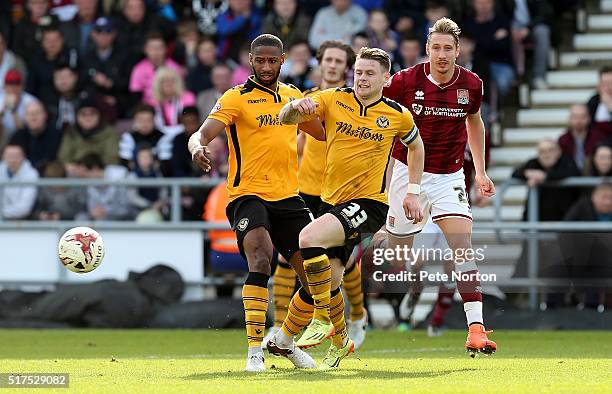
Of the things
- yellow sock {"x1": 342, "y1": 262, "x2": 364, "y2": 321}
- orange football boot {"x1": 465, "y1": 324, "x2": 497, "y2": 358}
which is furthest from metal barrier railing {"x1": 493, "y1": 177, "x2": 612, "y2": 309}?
orange football boot {"x1": 465, "y1": 324, "x2": 497, "y2": 358}

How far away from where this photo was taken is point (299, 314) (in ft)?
36.7

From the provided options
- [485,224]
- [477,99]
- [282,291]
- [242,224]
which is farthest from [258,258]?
[485,224]

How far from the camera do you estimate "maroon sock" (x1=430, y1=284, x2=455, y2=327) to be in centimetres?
1546

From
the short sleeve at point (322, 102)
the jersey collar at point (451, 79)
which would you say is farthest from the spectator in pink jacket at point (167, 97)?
the short sleeve at point (322, 102)

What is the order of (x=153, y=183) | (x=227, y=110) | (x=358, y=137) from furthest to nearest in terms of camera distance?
(x=153, y=183) < (x=358, y=137) < (x=227, y=110)

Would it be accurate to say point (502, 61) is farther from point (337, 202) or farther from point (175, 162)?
point (337, 202)

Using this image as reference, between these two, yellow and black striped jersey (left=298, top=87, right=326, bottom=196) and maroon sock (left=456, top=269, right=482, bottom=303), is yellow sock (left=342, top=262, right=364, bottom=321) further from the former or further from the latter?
maroon sock (left=456, top=269, right=482, bottom=303)

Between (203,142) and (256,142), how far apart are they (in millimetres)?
513

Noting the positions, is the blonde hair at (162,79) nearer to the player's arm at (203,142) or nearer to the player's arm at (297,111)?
the player's arm at (203,142)

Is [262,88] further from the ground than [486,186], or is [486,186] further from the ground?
[262,88]

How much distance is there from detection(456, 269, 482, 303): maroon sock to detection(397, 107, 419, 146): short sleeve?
4.13 feet

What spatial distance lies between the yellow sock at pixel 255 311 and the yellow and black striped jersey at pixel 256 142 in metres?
0.76

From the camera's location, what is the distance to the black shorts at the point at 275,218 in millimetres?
10953

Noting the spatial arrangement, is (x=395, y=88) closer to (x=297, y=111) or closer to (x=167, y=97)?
(x=297, y=111)
